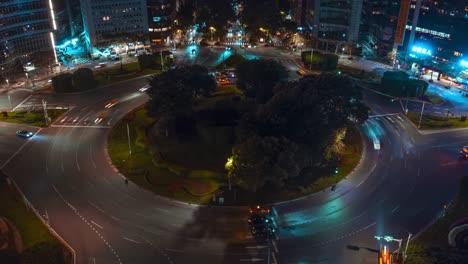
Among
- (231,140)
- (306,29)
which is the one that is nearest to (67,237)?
(231,140)

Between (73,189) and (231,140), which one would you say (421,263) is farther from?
(73,189)

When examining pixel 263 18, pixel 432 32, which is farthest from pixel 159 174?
pixel 432 32

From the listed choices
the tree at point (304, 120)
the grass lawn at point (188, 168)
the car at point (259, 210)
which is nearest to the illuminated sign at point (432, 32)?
the grass lawn at point (188, 168)

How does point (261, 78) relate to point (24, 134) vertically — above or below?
above

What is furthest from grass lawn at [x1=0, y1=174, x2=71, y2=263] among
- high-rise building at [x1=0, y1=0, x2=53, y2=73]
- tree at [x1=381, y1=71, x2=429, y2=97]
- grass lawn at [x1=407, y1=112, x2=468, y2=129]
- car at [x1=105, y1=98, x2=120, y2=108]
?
tree at [x1=381, y1=71, x2=429, y2=97]

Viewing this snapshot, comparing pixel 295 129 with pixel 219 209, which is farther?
pixel 295 129

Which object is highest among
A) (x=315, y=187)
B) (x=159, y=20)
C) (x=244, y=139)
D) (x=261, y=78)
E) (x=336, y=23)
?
(x=336, y=23)

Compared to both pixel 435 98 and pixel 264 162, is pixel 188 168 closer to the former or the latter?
pixel 264 162
